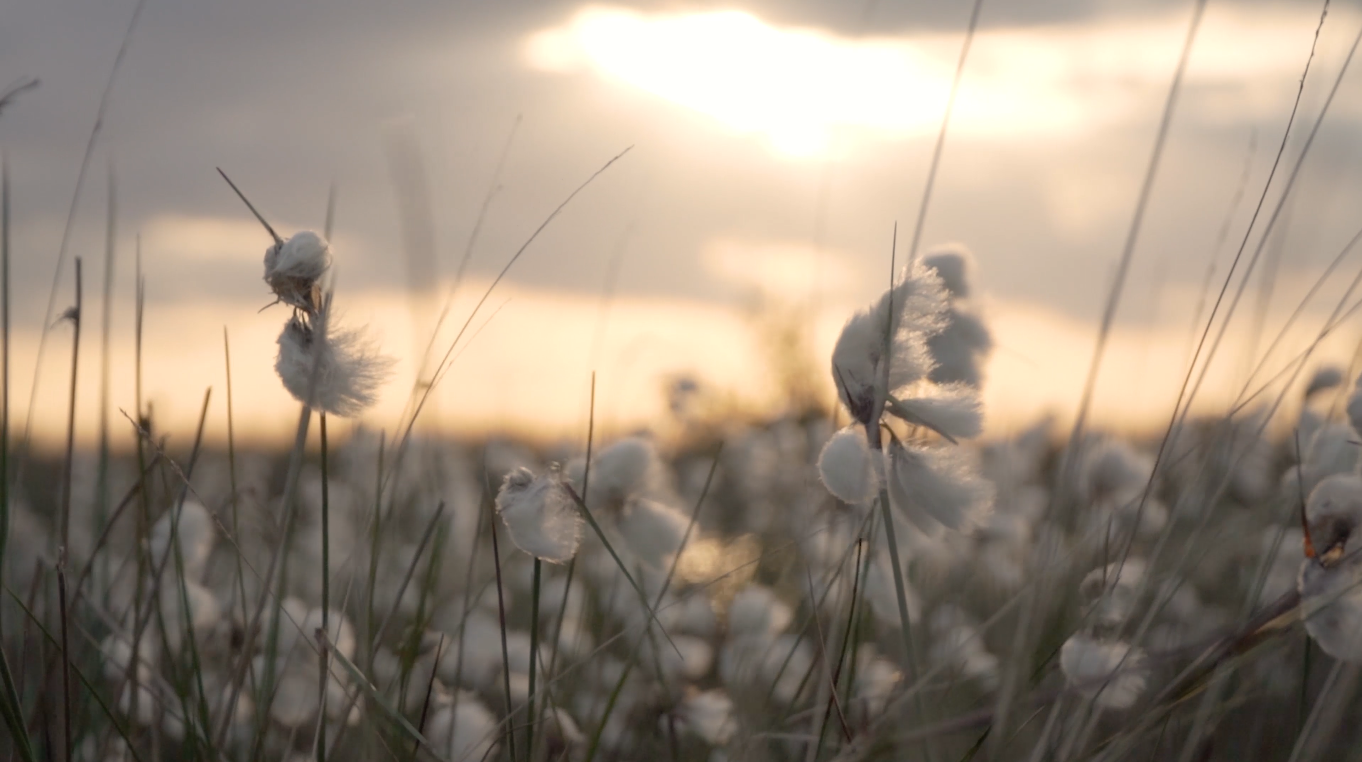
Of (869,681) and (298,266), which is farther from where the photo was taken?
(869,681)

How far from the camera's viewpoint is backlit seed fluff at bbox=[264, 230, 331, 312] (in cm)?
111

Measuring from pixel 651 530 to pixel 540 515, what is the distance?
0.37 metres

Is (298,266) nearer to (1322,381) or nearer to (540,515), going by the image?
(540,515)

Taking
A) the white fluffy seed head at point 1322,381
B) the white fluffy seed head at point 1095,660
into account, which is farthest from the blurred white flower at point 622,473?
the white fluffy seed head at point 1322,381

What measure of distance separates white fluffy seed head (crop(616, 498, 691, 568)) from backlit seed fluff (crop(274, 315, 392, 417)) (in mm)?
461

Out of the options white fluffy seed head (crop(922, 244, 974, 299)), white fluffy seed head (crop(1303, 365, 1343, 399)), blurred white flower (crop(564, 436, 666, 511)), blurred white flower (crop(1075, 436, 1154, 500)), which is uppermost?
white fluffy seed head (crop(922, 244, 974, 299))

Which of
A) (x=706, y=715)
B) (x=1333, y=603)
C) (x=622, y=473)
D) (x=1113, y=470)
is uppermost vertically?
(x=1333, y=603)

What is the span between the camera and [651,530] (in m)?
1.54

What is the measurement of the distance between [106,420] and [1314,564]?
5.19 ft

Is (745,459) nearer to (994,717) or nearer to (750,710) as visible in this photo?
(750,710)

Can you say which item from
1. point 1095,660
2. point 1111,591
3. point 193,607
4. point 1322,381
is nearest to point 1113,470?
point 1322,381

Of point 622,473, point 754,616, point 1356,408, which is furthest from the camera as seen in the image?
point 754,616

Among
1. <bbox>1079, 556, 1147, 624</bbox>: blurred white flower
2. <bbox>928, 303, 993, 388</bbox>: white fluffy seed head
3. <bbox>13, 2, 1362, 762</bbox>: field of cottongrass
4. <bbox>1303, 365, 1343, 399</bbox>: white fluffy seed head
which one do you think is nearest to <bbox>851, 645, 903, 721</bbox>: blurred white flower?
<bbox>13, 2, 1362, 762</bbox>: field of cottongrass

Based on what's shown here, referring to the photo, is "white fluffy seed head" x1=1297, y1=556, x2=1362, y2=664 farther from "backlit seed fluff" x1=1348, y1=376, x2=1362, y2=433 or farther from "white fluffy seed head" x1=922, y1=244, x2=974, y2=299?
"white fluffy seed head" x1=922, y1=244, x2=974, y2=299
